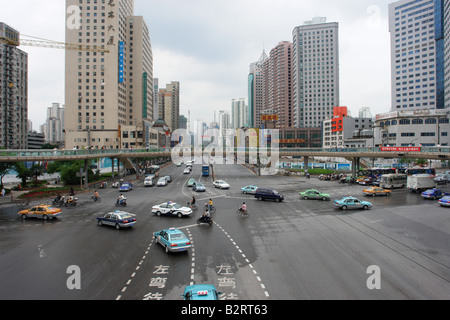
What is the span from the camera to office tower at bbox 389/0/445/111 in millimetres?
123562

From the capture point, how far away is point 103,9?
306 ft

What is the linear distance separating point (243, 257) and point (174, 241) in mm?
4168

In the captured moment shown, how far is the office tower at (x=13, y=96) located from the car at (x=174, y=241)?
11679 centimetres

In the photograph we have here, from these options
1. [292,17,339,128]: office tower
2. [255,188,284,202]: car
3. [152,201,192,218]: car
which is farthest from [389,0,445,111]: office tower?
[152,201,192,218]: car

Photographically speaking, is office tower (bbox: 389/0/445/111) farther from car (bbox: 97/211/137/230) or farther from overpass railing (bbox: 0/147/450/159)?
car (bbox: 97/211/137/230)

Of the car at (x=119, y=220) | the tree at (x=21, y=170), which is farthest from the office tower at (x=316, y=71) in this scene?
the car at (x=119, y=220)

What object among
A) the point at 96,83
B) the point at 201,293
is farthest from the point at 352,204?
the point at 96,83

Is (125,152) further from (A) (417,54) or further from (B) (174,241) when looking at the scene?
(A) (417,54)

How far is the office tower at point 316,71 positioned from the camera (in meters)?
159

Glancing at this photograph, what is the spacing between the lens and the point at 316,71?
161 meters

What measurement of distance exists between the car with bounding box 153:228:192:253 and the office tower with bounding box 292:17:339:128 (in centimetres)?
15404

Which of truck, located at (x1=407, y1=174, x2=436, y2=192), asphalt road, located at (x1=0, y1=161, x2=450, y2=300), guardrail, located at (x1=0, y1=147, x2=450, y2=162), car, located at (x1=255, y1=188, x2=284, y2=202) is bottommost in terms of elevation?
asphalt road, located at (x1=0, y1=161, x2=450, y2=300)
